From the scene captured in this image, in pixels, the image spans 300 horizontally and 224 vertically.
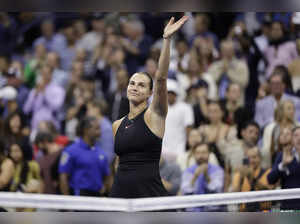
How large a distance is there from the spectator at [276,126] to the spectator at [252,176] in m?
0.12

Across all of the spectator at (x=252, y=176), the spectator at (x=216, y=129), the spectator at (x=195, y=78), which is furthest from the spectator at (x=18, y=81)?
the spectator at (x=252, y=176)

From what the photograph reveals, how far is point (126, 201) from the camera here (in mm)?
4363

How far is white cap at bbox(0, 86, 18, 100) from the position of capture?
9406mm

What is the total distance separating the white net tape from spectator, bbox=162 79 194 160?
2.58 m

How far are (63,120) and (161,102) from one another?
4.37 meters

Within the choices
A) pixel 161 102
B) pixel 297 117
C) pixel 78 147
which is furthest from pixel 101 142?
pixel 161 102

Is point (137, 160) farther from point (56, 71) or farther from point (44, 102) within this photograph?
point (56, 71)

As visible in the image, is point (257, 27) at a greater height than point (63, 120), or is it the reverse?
point (257, 27)

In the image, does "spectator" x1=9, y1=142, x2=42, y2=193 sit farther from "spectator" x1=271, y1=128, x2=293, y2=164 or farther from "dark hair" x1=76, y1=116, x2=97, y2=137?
"spectator" x1=271, y1=128, x2=293, y2=164

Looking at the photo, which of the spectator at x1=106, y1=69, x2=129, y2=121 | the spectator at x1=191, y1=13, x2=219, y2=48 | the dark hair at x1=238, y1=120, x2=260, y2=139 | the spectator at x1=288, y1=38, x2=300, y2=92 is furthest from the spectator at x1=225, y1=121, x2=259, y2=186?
the spectator at x1=191, y1=13, x2=219, y2=48

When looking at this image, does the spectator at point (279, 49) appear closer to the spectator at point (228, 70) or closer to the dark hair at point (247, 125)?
the spectator at point (228, 70)

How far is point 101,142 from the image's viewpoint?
7.94 metres

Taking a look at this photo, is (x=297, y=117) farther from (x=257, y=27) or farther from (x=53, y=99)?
(x=53, y=99)

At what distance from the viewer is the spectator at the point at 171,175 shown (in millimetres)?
6871
